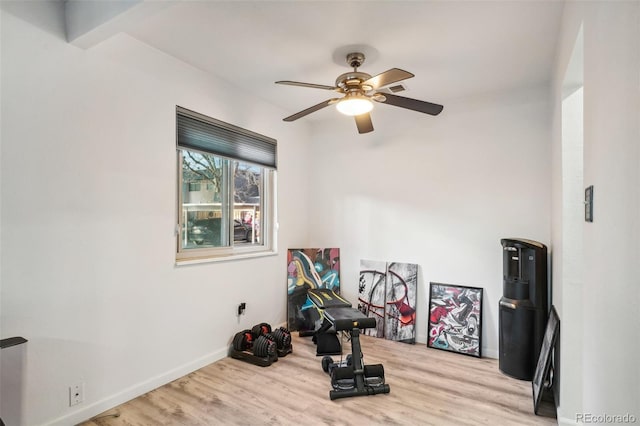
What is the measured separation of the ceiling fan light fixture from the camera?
2.40 m

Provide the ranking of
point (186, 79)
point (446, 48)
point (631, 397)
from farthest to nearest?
point (186, 79)
point (446, 48)
point (631, 397)

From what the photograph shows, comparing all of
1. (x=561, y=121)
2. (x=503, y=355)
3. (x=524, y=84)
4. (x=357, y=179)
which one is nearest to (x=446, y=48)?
(x=561, y=121)

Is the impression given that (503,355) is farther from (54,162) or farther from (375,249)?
(54,162)

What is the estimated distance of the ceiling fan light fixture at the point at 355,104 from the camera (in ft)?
7.88

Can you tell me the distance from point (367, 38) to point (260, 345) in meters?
2.71

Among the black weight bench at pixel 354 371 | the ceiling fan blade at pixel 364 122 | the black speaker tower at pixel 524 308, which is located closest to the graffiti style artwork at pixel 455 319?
the black speaker tower at pixel 524 308

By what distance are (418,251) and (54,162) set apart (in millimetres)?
3277

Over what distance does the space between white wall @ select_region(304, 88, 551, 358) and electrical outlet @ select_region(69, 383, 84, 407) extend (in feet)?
9.03

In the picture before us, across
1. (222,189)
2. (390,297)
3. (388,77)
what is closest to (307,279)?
(390,297)

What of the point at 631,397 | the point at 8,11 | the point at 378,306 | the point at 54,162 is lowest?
the point at 378,306

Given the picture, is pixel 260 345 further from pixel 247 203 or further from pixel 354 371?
pixel 247 203

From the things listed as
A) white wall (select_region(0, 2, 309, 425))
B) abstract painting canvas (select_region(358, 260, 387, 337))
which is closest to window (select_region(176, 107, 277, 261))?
white wall (select_region(0, 2, 309, 425))

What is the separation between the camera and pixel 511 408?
2338 millimetres

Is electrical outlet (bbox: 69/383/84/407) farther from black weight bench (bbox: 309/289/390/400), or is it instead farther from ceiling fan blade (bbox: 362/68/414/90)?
ceiling fan blade (bbox: 362/68/414/90)
